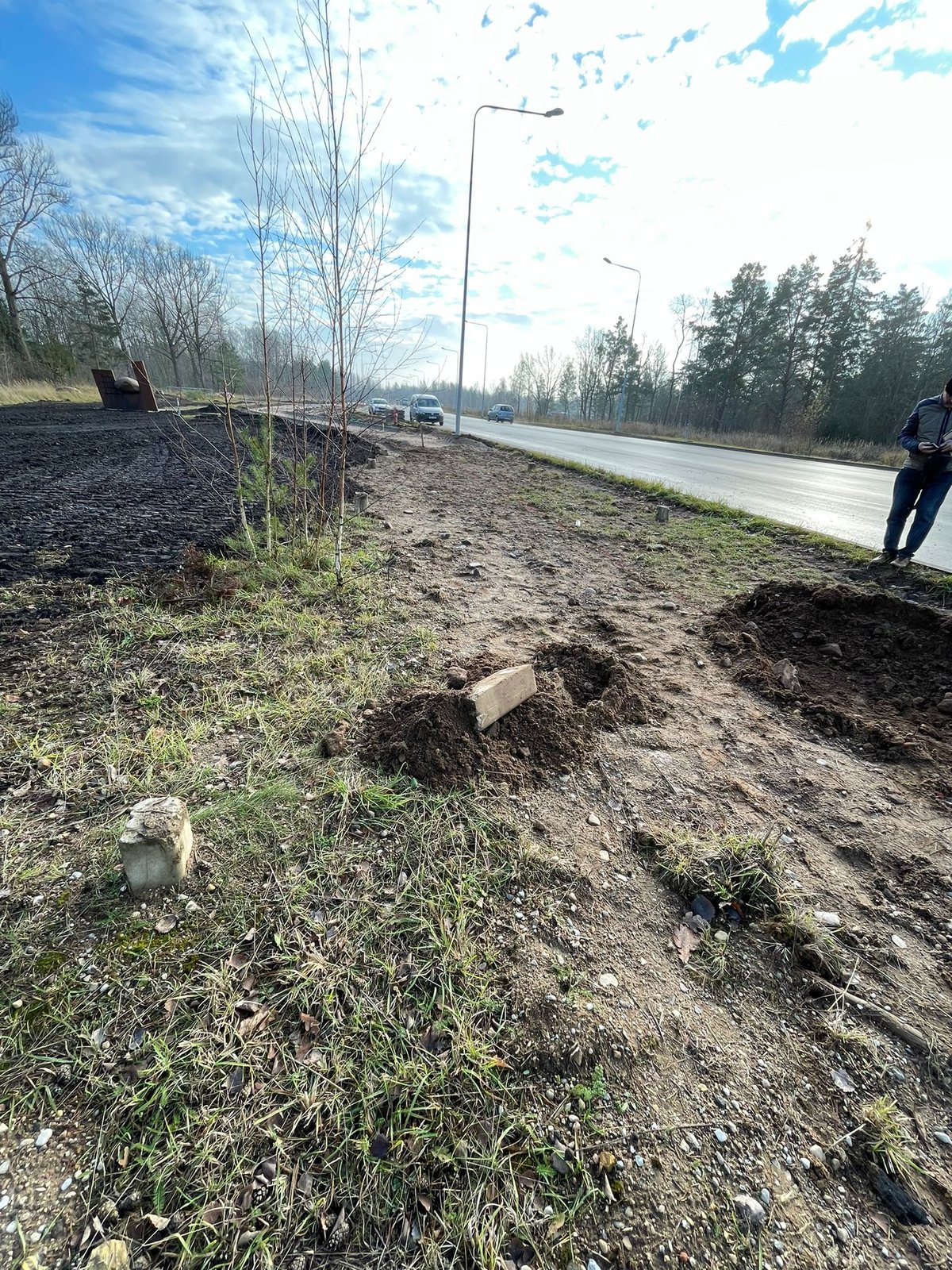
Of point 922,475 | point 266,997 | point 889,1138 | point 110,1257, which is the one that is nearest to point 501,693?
point 266,997

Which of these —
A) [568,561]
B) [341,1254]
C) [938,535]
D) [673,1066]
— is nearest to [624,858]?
[673,1066]

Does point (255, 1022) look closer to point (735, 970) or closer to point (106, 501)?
point (735, 970)

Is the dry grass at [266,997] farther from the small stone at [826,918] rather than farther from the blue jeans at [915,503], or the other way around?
the blue jeans at [915,503]

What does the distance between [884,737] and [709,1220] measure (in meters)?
2.41

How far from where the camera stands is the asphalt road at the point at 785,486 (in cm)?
691

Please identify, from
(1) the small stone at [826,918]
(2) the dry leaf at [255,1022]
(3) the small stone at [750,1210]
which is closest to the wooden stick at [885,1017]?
(1) the small stone at [826,918]

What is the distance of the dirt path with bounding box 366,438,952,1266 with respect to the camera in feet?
3.93

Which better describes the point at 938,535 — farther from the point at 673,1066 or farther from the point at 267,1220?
the point at 267,1220

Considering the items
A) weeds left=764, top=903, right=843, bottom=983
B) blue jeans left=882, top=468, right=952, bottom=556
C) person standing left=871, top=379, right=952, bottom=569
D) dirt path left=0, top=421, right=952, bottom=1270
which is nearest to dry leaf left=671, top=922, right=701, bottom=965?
dirt path left=0, top=421, right=952, bottom=1270

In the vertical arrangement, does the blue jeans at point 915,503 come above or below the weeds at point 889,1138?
above

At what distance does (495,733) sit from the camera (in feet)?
8.17

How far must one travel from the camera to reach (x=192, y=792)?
212 centimetres

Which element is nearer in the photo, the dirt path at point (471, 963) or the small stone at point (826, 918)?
the dirt path at point (471, 963)

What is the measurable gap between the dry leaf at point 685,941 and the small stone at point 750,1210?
54cm
